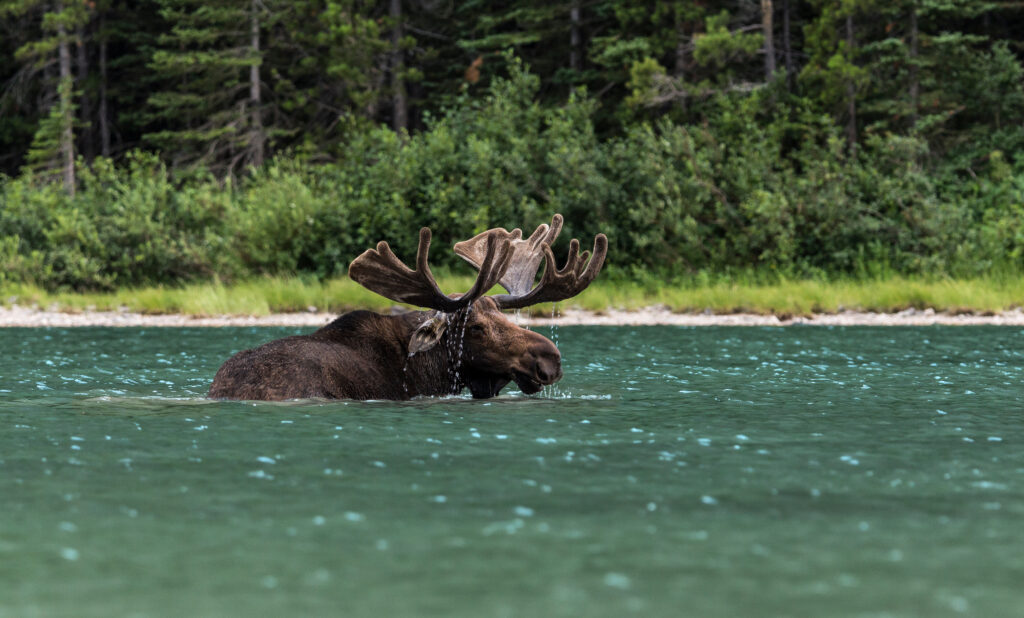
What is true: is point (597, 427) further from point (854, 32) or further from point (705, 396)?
point (854, 32)

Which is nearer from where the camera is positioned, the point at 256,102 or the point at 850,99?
the point at 850,99

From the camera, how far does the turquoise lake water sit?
4.73m

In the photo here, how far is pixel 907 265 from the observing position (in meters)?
26.4

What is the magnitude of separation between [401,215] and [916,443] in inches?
820

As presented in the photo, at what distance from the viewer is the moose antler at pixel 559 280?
1119 cm

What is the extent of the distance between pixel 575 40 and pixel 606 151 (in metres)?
12.7

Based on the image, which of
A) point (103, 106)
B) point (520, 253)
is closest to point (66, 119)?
point (103, 106)

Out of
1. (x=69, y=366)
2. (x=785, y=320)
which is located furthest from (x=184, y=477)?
(x=785, y=320)

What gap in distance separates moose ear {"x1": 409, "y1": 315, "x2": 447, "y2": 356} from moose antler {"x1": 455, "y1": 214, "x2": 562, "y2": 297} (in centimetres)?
128

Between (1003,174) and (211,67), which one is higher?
(211,67)

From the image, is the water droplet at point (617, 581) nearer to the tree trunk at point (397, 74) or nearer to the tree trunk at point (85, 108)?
the tree trunk at point (397, 74)

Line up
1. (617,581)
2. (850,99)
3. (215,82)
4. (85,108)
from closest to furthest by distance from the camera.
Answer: (617,581), (850,99), (215,82), (85,108)

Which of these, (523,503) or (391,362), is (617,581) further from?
(391,362)

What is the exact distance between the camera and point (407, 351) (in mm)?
10695
